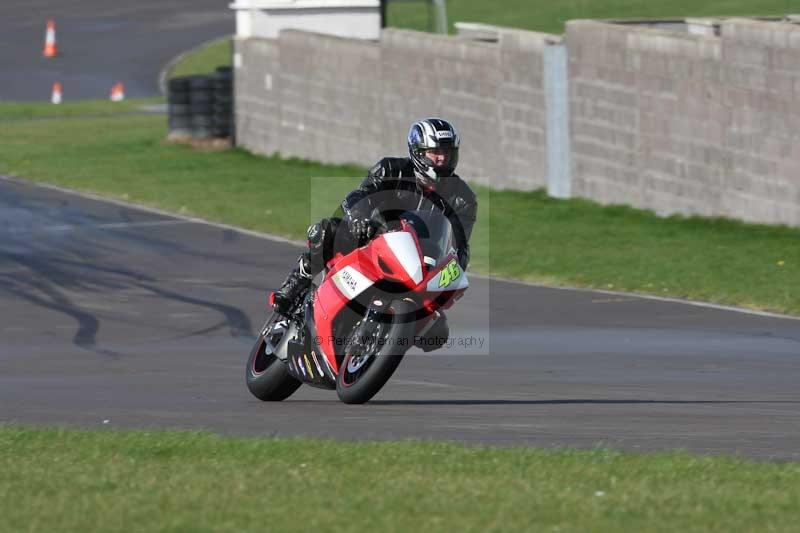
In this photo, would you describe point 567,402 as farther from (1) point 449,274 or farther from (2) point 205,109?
(2) point 205,109

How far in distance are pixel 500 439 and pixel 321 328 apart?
1773 mm

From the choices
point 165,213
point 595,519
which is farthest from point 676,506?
point 165,213

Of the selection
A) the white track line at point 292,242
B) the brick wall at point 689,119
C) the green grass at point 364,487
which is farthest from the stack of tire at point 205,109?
the green grass at point 364,487

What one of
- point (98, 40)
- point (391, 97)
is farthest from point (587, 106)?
point (98, 40)

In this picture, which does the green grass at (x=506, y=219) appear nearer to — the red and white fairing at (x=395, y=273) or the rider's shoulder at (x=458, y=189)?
the rider's shoulder at (x=458, y=189)

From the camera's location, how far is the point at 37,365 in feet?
42.6

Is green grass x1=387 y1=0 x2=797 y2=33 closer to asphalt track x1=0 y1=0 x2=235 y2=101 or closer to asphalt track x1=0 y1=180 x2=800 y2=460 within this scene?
asphalt track x1=0 y1=0 x2=235 y2=101

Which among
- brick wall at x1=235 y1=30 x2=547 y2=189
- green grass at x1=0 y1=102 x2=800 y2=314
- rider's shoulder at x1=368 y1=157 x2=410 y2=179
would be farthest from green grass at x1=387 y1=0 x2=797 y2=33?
rider's shoulder at x1=368 y1=157 x2=410 y2=179

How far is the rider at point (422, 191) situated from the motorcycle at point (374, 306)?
14 centimetres

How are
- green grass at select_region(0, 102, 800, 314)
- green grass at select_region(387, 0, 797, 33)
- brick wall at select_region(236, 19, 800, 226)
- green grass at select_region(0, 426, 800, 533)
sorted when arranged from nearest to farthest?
green grass at select_region(0, 426, 800, 533)
green grass at select_region(0, 102, 800, 314)
brick wall at select_region(236, 19, 800, 226)
green grass at select_region(387, 0, 797, 33)

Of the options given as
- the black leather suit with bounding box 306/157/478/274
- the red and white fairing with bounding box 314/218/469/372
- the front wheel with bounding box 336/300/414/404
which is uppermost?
the black leather suit with bounding box 306/157/478/274

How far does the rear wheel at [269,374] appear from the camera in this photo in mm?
10867

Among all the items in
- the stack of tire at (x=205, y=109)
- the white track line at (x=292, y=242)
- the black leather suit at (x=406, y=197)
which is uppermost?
the black leather suit at (x=406, y=197)

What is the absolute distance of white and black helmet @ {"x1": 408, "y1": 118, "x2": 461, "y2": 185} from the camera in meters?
10.1
